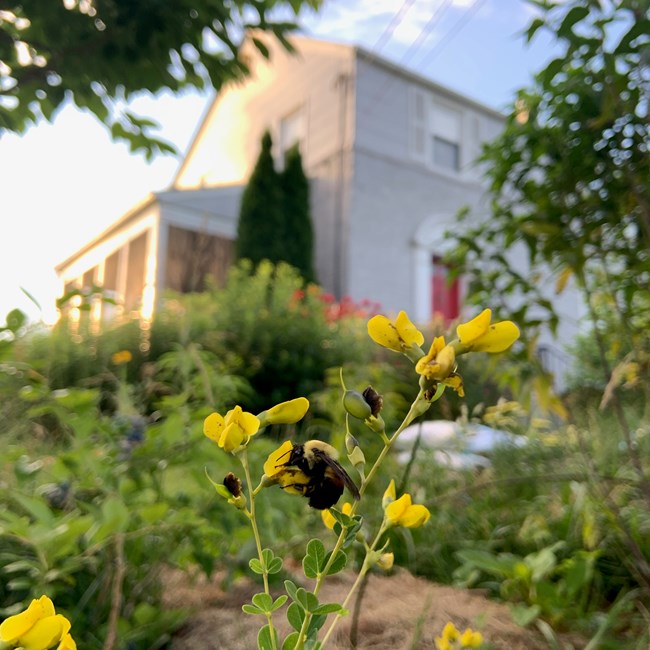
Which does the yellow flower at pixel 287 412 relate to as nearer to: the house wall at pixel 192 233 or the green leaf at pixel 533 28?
the green leaf at pixel 533 28

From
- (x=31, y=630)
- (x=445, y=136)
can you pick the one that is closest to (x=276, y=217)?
(x=445, y=136)

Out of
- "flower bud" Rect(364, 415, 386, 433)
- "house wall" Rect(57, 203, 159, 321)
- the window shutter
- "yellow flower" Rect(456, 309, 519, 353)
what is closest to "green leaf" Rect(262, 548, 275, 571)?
"flower bud" Rect(364, 415, 386, 433)

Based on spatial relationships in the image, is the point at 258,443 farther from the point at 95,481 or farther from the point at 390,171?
the point at 390,171

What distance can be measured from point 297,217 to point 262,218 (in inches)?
22.9

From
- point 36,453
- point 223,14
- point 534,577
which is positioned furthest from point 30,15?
point 534,577

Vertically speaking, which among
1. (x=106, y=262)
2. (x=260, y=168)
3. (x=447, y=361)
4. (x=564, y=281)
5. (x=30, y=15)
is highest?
(x=260, y=168)

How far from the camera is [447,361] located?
1.58ft

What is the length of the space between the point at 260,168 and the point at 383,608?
9673mm

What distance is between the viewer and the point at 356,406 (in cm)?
50

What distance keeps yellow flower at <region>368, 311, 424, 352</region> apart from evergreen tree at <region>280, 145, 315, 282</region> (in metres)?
9.33

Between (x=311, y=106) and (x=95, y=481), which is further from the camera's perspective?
(x=311, y=106)

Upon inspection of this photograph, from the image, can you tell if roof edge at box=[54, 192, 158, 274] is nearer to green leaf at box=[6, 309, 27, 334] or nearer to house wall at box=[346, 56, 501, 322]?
house wall at box=[346, 56, 501, 322]

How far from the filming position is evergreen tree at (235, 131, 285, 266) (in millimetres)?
9891

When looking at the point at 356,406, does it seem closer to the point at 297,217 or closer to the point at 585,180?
the point at 585,180
